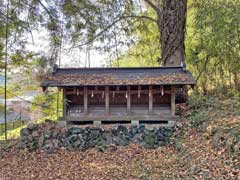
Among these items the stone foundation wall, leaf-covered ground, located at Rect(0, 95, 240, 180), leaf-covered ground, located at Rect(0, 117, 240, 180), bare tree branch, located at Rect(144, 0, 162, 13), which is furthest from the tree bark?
leaf-covered ground, located at Rect(0, 117, 240, 180)

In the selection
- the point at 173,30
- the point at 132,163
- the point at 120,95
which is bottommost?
the point at 132,163

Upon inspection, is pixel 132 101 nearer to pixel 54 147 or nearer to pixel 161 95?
pixel 161 95

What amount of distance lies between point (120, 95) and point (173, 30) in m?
2.84

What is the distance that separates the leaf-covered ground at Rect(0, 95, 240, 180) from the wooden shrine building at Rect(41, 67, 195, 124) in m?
0.91

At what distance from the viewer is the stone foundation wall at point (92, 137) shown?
8078mm

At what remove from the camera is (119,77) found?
28.9 feet

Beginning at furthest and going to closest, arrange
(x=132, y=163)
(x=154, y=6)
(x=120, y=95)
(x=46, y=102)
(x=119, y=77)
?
(x=46, y=102) → (x=154, y=6) → (x=120, y=95) → (x=119, y=77) → (x=132, y=163)

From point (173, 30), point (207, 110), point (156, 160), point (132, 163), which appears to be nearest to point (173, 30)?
point (173, 30)

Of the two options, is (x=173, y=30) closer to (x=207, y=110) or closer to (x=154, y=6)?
(x=154, y=6)

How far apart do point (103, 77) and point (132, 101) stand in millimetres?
995

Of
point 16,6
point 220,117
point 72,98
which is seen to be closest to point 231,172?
point 220,117

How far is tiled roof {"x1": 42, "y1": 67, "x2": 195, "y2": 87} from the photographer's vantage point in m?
8.36

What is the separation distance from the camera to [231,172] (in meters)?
4.70

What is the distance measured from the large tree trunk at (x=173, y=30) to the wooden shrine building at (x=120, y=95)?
52.9 inches
